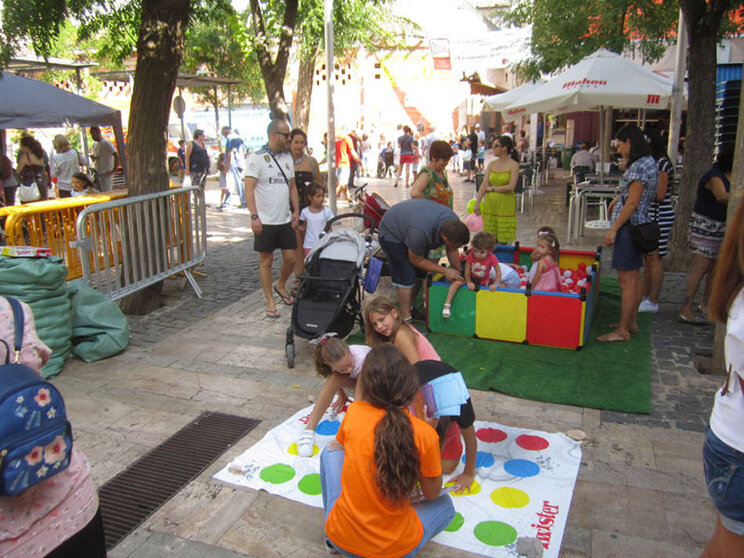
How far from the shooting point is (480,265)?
5.95 meters

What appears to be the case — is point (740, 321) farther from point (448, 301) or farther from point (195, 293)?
point (195, 293)

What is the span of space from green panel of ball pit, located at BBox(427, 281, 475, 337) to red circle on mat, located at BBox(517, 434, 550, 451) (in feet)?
6.02

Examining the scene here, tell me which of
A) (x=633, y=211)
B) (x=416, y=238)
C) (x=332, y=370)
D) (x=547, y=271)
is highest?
(x=633, y=211)

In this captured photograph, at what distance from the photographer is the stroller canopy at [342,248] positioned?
576cm

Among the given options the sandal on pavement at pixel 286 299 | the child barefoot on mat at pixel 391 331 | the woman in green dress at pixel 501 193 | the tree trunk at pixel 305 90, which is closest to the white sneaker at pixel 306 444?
the child barefoot on mat at pixel 391 331

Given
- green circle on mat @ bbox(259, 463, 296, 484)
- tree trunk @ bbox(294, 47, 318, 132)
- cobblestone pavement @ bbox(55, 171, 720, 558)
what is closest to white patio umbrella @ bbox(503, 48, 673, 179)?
cobblestone pavement @ bbox(55, 171, 720, 558)

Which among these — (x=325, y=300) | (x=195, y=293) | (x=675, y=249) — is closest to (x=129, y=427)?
(x=325, y=300)

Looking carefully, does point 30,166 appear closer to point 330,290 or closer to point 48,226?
point 48,226

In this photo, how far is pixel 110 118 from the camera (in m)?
10.3

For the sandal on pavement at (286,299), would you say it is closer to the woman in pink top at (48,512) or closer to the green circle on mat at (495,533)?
the green circle on mat at (495,533)

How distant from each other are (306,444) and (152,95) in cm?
445

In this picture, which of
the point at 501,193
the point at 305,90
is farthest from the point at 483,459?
the point at 305,90

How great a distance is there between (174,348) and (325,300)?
1538 mm

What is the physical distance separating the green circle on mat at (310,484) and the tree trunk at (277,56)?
895 cm
